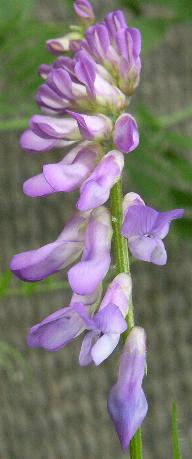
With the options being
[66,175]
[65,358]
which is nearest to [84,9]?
[66,175]

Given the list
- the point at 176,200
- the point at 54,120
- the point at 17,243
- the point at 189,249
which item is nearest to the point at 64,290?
the point at 17,243

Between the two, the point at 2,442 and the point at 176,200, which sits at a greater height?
the point at 176,200

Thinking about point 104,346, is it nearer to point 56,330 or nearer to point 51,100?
point 56,330

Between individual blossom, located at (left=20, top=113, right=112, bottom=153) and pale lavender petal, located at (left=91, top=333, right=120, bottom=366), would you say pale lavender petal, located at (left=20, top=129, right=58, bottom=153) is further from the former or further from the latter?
pale lavender petal, located at (left=91, top=333, right=120, bottom=366)

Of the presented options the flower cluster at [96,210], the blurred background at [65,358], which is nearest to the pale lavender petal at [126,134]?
the flower cluster at [96,210]

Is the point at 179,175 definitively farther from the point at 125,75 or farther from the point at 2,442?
the point at 2,442
